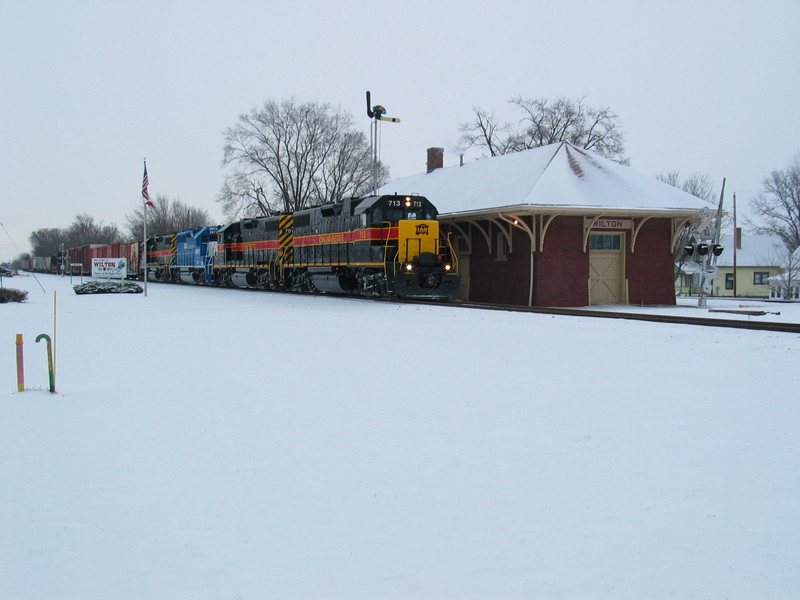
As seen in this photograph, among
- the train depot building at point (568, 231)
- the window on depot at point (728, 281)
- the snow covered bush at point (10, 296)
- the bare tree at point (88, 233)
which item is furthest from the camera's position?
the bare tree at point (88, 233)

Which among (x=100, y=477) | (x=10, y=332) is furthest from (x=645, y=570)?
(x=10, y=332)

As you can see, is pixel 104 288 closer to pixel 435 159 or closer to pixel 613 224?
pixel 435 159

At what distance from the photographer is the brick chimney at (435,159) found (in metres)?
34.3

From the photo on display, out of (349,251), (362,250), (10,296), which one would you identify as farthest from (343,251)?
(10,296)

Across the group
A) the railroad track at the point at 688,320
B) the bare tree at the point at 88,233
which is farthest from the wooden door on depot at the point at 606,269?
the bare tree at the point at 88,233

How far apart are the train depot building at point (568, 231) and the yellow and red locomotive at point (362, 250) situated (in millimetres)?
2130

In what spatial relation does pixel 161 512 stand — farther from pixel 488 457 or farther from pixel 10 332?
pixel 10 332

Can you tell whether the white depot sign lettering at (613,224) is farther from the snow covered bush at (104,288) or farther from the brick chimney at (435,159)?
the snow covered bush at (104,288)

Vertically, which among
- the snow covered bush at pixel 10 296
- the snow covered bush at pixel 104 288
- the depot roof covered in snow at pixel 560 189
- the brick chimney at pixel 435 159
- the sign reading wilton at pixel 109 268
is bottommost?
the snow covered bush at pixel 10 296

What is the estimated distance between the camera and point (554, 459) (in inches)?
226

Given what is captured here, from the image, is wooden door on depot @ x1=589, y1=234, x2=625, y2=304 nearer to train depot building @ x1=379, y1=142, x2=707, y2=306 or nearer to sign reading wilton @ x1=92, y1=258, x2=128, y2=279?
train depot building @ x1=379, y1=142, x2=707, y2=306

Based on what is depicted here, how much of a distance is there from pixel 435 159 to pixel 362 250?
43.1ft

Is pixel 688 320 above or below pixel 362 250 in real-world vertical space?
below

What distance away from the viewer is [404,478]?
5.32 m
